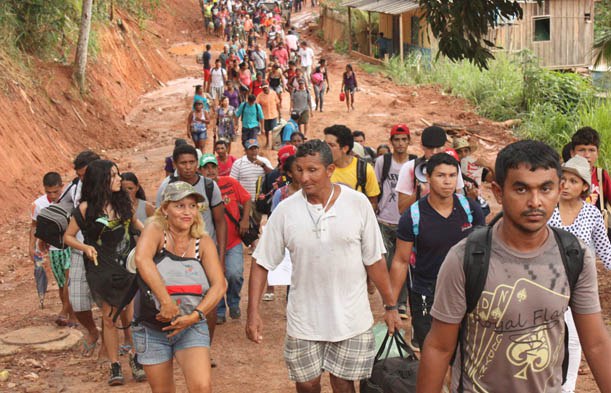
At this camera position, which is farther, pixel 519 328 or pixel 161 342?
pixel 161 342

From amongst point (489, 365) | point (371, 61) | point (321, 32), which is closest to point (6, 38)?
point (489, 365)

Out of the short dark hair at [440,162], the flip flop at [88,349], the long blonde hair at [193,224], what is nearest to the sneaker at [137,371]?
the flip flop at [88,349]

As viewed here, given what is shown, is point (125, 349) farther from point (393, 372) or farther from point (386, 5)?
point (386, 5)

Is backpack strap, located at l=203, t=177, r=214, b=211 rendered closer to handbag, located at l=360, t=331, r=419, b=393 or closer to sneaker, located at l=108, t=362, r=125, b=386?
sneaker, located at l=108, t=362, r=125, b=386

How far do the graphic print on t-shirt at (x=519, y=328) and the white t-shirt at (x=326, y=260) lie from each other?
1896mm

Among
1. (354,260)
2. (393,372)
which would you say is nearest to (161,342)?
(354,260)

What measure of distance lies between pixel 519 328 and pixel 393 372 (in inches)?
78.4

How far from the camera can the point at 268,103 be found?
20.6 meters

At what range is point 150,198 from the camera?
56.4 feet

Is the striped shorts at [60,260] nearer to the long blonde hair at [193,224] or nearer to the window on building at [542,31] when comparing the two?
the long blonde hair at [193,224]

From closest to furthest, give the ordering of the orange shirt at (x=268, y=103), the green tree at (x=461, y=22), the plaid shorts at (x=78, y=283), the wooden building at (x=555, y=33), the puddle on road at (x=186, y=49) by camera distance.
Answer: the plaid shorts at (x=78, y=283) < the green tree at (x=461, y=22) < the orange shirt at (x=268, y=103) < the wooden building at (x=555, y=33) < the puddle on road at (x=186, y=49)

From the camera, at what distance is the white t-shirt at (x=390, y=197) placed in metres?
9.03

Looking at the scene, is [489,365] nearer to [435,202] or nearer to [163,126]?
[435,202]

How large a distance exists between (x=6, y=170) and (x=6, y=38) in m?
4.89
